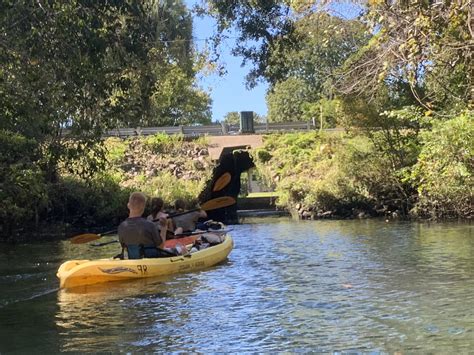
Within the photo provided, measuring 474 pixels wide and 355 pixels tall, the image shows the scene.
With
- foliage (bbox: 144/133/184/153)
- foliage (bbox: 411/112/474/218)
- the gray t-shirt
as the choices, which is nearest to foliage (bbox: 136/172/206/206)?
foliage (bbox: 144/133/184/153)

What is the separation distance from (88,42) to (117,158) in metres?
19.6

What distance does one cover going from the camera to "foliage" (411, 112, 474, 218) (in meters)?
17.8

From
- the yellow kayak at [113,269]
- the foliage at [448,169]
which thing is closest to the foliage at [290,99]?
the foliage at [448,169]

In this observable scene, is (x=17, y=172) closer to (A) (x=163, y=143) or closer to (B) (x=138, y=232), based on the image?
(B) (x=138, y=232)

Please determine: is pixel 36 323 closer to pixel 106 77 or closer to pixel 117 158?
pixel 106 77

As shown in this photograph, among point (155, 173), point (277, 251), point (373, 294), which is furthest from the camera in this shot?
point (155, 173)

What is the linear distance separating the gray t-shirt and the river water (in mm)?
663

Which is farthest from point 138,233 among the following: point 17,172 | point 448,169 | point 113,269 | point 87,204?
point 87,204

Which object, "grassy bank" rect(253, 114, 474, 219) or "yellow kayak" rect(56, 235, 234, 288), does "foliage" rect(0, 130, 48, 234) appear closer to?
"yellow kayak" rect(56, 235, 234, 288)

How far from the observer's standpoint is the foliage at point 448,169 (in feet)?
58.3

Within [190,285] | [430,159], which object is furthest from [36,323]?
[430,159]

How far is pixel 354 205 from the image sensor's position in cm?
2462

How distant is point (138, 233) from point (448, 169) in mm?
11750

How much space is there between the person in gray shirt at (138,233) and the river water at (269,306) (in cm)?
53
